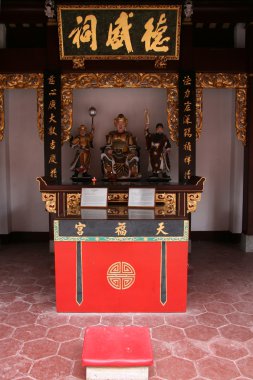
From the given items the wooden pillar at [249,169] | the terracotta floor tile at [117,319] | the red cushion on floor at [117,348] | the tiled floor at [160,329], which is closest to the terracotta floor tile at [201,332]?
the tiled floor at [160,329]

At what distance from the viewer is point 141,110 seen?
6750mm

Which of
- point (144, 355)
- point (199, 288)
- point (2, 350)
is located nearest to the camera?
point (144, 355)

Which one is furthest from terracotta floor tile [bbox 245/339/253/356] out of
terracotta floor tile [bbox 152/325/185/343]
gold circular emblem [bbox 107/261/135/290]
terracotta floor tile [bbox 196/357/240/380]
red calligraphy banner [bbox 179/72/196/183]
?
red calligraphy banner [bbox 179/72/196/183]

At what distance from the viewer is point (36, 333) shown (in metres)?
3.44

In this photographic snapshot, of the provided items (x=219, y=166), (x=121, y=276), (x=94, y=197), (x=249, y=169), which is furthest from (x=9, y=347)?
(x=219, y=166)

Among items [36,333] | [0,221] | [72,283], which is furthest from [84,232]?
[0,221]

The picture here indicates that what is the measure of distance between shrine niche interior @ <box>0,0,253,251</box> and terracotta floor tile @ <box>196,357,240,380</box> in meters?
2.06

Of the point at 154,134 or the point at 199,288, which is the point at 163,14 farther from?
the point at 199,288

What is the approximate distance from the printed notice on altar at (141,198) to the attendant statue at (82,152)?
181 cm

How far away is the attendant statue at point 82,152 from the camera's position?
20.6ft

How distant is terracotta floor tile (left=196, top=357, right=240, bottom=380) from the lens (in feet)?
9.12

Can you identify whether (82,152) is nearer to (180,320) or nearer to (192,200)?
(192,200)

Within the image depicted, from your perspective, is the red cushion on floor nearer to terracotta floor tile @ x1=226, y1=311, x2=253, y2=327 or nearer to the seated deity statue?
terracotta floor tile @ x1=226, y1=311, x2=253, y2=327

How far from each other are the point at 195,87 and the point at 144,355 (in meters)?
4.25
